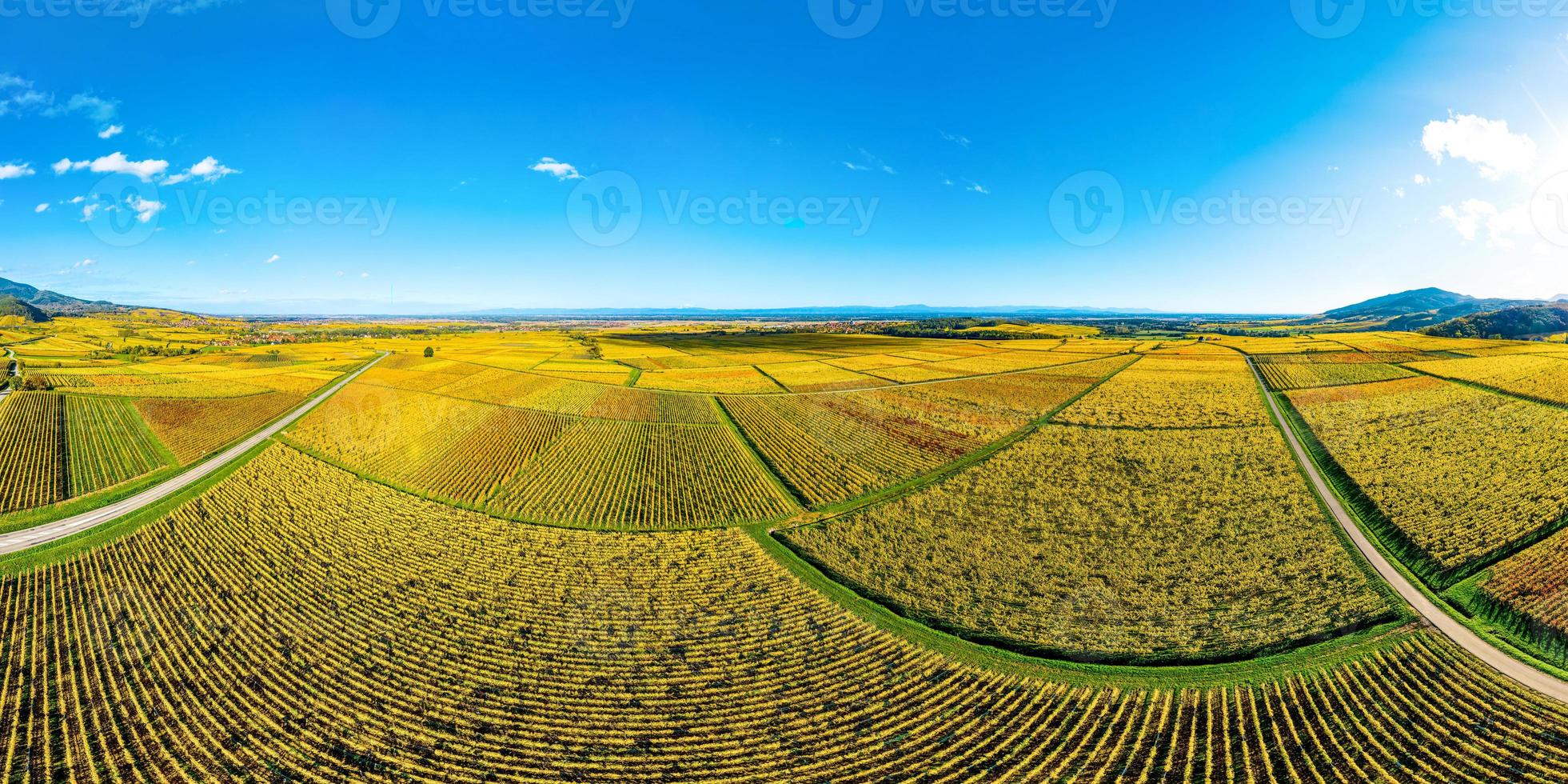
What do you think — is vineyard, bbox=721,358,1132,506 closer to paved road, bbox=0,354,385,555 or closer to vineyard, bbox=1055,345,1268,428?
vineyard, bbox=1055,345,1268,428

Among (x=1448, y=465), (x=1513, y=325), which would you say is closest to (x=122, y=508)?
(x=1448, y=465)

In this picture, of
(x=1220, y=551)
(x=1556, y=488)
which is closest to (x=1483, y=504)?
(x=1556, y=488)

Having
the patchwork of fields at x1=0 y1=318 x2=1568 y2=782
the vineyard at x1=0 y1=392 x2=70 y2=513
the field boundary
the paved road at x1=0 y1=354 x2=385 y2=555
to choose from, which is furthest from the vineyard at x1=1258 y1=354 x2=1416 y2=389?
the vineyard at x1=0 y1=392 x2=70 y2=513

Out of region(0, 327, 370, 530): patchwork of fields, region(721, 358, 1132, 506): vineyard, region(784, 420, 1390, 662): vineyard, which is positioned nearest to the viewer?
region(784, 420, 1390, 662): vineyard

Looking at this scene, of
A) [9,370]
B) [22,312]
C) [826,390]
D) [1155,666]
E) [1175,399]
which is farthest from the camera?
[22,312]

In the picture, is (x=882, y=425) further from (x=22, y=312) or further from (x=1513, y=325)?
(x=22, y=312)

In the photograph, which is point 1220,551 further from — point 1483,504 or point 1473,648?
point 1483,504
